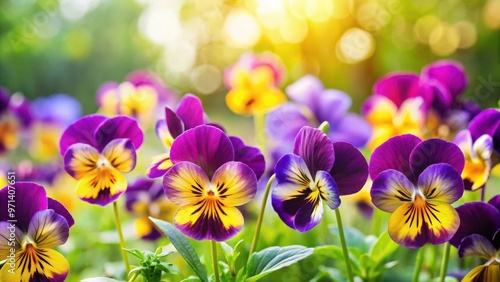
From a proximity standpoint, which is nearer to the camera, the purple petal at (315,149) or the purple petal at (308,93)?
the purple petal at (315,149)

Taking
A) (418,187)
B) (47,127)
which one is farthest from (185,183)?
(47,127)

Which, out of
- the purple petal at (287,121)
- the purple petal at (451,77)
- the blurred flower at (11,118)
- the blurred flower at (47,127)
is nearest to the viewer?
the purple petal at (451,77)

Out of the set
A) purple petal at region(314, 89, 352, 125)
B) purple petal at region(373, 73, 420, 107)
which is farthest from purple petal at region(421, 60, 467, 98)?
purple petal at region(314, 89, 352, 125)

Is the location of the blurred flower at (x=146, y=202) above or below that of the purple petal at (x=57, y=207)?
above

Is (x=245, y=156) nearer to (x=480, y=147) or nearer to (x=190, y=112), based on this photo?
(x=190, y=112)

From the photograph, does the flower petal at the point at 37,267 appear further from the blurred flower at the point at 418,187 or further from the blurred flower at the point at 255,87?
the blurred flower at the point at 255,87

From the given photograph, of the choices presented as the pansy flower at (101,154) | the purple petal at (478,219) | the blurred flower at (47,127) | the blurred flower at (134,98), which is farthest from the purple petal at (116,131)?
the blurred flower at (47,127)

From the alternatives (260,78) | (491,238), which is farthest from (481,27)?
(491,238)

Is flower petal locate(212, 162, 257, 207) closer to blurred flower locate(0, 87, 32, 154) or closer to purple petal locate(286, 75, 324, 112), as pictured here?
purple petal locate(286, 75, 324, 112)
